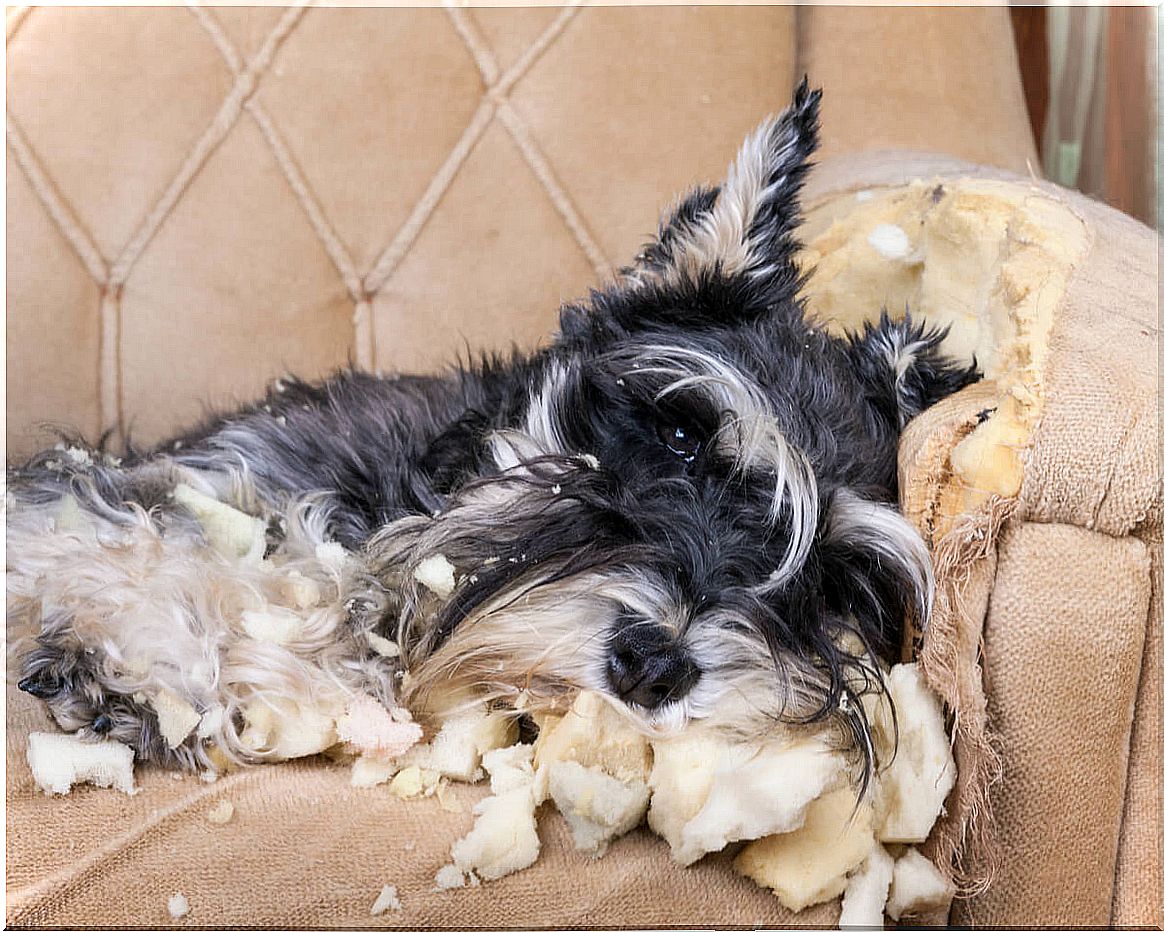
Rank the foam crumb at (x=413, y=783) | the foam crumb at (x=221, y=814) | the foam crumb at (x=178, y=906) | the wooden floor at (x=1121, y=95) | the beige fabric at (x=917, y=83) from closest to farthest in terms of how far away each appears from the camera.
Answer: the foam crumb at (x=178, y=906) < the foam crumb at (x=221, y=814) < the foam crumb at (x=413, y=783) < the beige fabric at (x=917, y=83) < the wooden floor at (x=1121, y=95)

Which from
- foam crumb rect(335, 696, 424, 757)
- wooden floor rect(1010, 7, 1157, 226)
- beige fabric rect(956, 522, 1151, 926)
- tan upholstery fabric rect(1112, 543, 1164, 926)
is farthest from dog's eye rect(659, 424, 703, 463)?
wooden floor rect(1010, 7, 1157, 226)

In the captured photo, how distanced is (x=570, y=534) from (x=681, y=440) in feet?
1.06

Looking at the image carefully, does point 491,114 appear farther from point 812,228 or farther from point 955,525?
point 955,525

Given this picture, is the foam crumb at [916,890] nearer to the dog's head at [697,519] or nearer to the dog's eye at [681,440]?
the dog's head at [697,519]

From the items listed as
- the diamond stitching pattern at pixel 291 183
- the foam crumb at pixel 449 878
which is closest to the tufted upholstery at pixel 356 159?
the diamond stitching pattern at pixel 291 183

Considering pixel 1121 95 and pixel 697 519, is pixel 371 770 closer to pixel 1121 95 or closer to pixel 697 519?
pixel 697 519

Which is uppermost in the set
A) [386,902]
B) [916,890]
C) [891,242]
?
[891,242]

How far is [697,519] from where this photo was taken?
176 centimetres

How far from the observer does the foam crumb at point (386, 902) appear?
144 centimetres

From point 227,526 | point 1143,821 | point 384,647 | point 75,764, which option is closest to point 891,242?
point 1143,821

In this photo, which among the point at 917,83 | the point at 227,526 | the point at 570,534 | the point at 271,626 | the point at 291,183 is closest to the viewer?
the point at 570,534

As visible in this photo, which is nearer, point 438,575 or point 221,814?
point 221,814

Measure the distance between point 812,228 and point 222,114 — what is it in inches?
70.7

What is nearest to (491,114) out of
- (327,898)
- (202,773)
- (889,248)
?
(889,248)
